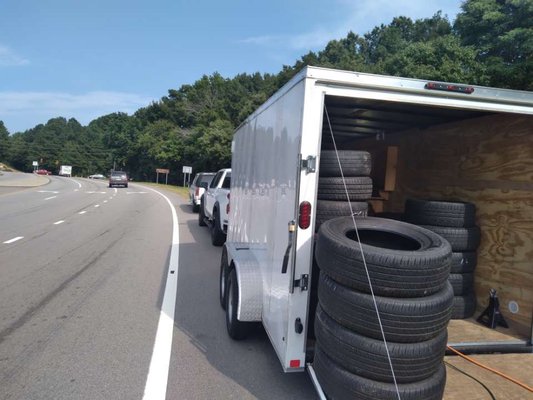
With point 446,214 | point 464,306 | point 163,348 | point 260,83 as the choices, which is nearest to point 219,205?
point 163,348

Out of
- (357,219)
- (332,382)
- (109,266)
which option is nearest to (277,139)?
(357,219)

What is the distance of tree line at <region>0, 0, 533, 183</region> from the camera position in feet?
85.9

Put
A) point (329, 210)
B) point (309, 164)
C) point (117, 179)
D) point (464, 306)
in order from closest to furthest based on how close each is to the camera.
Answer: point (309, 164)
point (329, 210)
point (464, 306)
point (117, 179)

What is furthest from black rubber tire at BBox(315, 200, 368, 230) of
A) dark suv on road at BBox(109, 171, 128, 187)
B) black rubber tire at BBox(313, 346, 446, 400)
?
dark suv on road at BBox(109, 171, 128, 187)

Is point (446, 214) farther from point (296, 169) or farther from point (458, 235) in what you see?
point (296, 169)

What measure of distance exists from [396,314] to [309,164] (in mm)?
1269

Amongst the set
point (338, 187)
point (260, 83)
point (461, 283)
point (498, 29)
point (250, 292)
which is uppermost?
point (260, 83)

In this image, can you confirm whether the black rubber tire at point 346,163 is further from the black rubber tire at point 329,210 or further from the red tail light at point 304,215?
the red tail light at point 304,215

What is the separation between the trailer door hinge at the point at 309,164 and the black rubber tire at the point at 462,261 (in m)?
2.42

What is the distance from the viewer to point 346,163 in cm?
414

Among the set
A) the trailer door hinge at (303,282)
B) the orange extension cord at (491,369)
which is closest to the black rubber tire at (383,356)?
the trailer door hinge at (303,282)

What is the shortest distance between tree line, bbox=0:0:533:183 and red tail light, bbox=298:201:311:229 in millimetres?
19459

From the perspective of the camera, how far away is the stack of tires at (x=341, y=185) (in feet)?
13.1

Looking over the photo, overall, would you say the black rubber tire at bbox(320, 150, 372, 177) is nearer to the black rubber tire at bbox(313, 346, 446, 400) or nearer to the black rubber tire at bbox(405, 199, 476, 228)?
the black rubber tire at bbox(405, 199, 476, 228)
